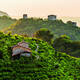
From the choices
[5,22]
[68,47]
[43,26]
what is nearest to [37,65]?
[68,47]

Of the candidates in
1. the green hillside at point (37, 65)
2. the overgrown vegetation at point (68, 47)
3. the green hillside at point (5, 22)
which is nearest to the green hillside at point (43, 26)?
the green hillside at point (5, 22)

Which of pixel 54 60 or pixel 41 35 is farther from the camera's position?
pixel 41 35

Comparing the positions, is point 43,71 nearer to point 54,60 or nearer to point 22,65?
point 22,65

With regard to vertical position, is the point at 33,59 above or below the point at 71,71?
above

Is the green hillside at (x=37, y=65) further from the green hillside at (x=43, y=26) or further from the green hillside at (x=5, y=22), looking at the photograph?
the green hillside at (x=5, y=22)

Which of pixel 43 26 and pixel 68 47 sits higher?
pixel 43 26

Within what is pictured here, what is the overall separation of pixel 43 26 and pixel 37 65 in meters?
60.0

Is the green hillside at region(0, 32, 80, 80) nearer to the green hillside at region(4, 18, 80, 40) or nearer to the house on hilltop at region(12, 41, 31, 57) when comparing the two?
the house on hilltop at region(12, 41, 31, 57)

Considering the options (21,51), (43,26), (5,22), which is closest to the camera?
(21,51)

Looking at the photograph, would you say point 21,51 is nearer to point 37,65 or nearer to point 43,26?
point 37,65

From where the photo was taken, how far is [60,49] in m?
31.6

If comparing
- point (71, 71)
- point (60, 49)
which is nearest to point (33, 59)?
point (71, 71)

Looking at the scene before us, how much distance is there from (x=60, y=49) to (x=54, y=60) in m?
15.5

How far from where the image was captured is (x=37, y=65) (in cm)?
1402
